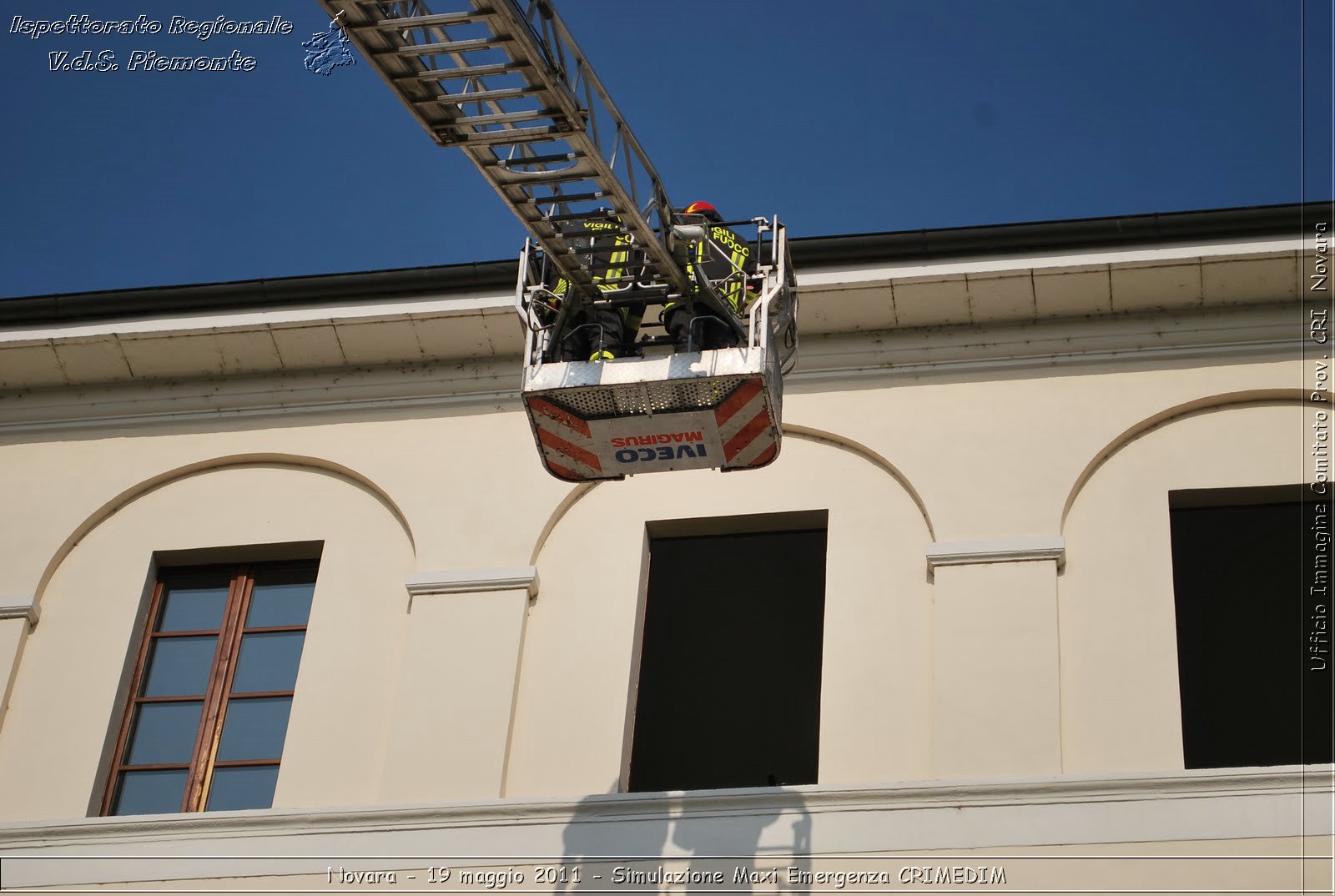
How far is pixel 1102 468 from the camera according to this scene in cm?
1280

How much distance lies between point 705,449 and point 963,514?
103 inches

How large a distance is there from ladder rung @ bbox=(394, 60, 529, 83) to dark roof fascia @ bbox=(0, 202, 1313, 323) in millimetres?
3535

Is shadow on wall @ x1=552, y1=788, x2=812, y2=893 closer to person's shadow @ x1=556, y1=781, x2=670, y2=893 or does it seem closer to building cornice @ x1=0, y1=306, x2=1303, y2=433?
person's shadow @ x1=556, y1=781, x2=670, y2=893

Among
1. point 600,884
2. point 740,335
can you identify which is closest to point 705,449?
point 740,335

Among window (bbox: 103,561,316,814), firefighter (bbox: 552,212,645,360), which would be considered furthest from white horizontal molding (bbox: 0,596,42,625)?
firefighter (bbox: 552,212,645,360)

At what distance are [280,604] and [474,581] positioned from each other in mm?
1434

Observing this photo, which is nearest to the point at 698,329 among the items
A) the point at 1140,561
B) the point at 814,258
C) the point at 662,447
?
the point at 662,447

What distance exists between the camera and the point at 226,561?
1384 centimetres

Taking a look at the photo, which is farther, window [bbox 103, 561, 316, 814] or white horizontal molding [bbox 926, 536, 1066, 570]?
window [bbox 103, 561, 316, 814]

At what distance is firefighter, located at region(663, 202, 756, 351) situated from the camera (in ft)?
35.7

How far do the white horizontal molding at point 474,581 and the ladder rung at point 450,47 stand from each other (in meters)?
3.95

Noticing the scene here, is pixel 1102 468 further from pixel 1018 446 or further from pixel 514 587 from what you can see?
pixel 514 587

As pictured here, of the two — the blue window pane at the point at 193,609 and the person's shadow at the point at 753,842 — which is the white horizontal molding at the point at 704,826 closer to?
the person's shadow at the point at 753,842

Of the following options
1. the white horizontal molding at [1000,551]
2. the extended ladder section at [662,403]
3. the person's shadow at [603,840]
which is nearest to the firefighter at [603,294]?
the extended ladder section at [662,403]
